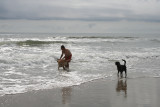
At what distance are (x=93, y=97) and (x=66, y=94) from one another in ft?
2.65

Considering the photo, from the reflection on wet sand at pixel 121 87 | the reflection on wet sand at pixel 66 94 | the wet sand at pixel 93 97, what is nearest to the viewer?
the wet sand at pixel 93 97

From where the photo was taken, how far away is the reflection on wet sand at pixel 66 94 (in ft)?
20.6

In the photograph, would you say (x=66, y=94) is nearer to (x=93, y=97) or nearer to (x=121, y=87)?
(x=93, y=97)

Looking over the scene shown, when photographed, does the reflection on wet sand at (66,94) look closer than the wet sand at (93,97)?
No

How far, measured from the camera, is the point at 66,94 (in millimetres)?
6973

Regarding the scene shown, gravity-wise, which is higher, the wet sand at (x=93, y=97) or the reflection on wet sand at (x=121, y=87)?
the wet sand at (x=93, y=97)

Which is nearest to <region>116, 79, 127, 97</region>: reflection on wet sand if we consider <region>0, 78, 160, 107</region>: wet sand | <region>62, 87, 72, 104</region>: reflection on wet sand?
<region>0, 78, 160, 107</region>: wet sand

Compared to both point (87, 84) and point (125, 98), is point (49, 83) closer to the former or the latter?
point (87, 84)

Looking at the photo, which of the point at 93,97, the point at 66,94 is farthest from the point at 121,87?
the point at 66,94

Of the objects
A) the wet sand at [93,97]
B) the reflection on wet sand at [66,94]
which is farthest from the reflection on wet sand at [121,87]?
the reflection on wet sand at [66,94]

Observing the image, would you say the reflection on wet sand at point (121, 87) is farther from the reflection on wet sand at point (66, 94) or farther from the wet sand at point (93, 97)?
the reflection on wet sand at point (66, 94)

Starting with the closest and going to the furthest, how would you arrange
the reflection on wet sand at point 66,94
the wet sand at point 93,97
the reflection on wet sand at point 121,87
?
the wet sand at point 93,97 → the reflection on wet sand at point 66,94 → the reflection on wet sand at point 121,87

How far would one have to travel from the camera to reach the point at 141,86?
8.17 metres

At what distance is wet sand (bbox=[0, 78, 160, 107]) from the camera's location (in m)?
5.91
